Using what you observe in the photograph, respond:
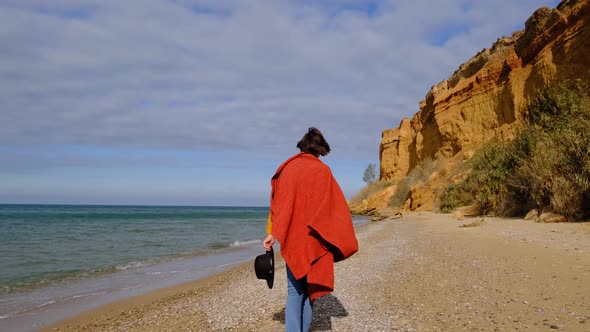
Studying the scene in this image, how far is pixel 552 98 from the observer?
16.5 metres

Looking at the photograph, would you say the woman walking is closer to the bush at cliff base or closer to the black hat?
the black hat

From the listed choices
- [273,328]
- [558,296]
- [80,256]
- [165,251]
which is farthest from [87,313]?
[165,251]

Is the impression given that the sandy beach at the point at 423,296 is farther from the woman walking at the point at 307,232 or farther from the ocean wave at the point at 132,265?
the ocean wave at the point at 132,265

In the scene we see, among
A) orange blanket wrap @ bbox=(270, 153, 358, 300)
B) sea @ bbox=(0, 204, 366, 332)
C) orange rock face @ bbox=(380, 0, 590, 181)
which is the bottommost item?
→ sea @ bbox=(0, 204, 366, 332)

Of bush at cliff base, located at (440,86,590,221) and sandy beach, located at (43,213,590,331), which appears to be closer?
sandy beach, located at (43,213,590,331)

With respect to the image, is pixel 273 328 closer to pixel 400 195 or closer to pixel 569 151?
pixel 569 151

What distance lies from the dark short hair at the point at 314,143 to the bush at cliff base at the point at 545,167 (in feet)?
28.5

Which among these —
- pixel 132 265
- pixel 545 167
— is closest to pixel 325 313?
pixel 132 265

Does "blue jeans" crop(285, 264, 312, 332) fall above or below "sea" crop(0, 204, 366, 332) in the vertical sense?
above

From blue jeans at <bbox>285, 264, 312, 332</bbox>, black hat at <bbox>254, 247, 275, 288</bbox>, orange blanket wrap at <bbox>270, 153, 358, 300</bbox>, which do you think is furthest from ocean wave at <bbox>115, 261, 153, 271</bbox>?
orange blanket wrap at <bbox>270, 153, 358, 300</bbox>

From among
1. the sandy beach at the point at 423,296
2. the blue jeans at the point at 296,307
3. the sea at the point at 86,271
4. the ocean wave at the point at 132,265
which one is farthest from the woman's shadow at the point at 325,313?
the ocean wave at the point at 132,265

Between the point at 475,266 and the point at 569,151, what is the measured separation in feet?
21.4

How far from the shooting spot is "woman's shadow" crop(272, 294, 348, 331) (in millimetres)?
4367

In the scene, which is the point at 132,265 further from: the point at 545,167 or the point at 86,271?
the point at 545,167
